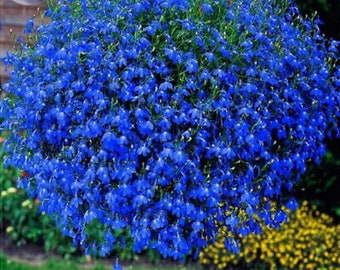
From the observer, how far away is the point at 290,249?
4.34m

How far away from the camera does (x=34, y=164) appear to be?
2994 mm

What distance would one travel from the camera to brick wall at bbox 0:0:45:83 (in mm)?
4836

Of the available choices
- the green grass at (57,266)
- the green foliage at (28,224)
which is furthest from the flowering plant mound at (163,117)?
the green foliage at (28,224)

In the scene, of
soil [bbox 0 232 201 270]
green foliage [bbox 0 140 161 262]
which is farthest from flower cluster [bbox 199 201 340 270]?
green foliage [bbox 0 140 161 262]

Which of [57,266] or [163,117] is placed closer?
[163,117]

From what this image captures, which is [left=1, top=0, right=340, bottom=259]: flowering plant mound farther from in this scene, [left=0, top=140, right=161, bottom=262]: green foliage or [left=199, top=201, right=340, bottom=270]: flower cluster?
[left=0, top=140, right=161, bottom=262]: green foliage

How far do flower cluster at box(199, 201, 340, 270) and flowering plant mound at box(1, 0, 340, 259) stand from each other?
1286mm

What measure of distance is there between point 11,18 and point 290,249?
7.04 feet

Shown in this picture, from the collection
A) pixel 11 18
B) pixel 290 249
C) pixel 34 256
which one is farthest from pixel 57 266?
pixel 11 18

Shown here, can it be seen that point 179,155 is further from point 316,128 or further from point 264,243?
point 264,243

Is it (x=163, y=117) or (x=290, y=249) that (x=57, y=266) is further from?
(x=163, y=117)

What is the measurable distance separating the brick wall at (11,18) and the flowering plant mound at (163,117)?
1789 mm

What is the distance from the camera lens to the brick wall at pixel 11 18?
4836 millimetres

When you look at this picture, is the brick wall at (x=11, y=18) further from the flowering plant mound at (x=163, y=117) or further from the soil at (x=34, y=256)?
the flowering plant mound at (x=163, y=117)
